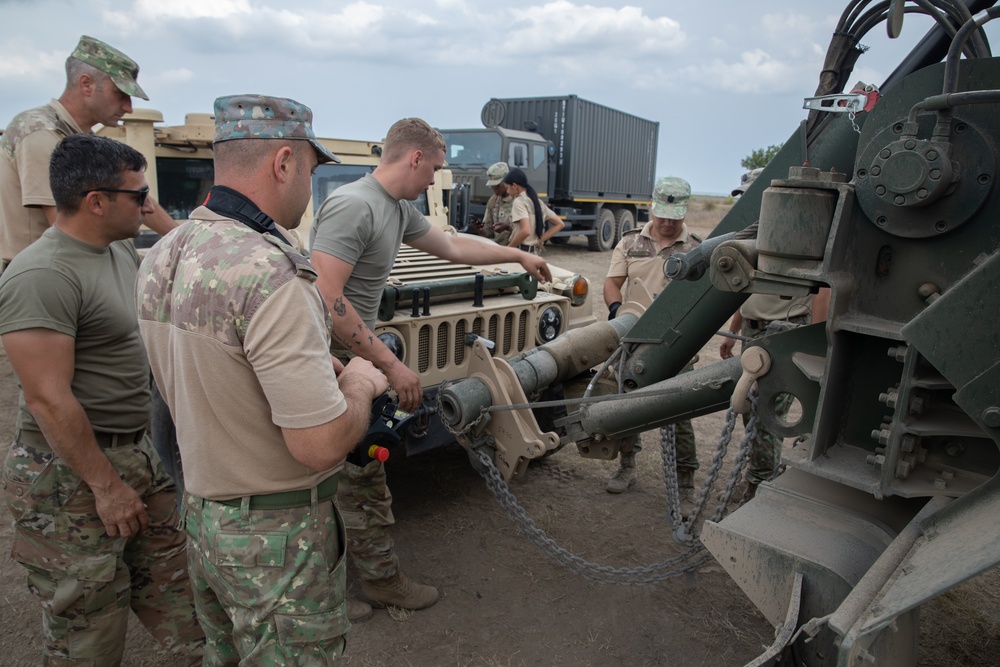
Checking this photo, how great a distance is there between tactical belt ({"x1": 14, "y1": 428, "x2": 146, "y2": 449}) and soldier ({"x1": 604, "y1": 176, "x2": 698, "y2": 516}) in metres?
2.63

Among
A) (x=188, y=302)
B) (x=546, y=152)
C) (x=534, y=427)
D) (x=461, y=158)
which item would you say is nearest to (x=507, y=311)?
(x=534, y=427)

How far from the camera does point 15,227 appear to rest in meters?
3.33

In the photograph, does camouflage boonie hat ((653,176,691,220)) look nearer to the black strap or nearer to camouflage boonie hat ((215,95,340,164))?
camouflage boonie hat ((215,95,340,164))

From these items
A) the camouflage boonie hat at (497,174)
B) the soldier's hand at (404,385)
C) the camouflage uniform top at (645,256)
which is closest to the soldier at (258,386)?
the soldier's hand at (404,385)

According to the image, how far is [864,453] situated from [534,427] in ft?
4.31

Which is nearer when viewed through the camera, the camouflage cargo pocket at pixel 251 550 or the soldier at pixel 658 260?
the camouflage cargo pocket at pixel 251 550

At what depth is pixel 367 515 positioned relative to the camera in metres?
3.12

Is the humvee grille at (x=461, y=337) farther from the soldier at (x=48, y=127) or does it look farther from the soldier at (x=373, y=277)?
the soldier at (x=48, y=127)

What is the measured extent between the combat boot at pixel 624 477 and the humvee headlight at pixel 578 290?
96 cm

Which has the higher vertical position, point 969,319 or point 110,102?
point 110,102

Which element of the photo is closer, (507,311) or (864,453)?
(864,453)

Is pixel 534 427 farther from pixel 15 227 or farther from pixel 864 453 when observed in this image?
pixel 15 227

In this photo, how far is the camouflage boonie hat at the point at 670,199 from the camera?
432 centimetres

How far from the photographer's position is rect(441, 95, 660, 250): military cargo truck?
14.6 metres
